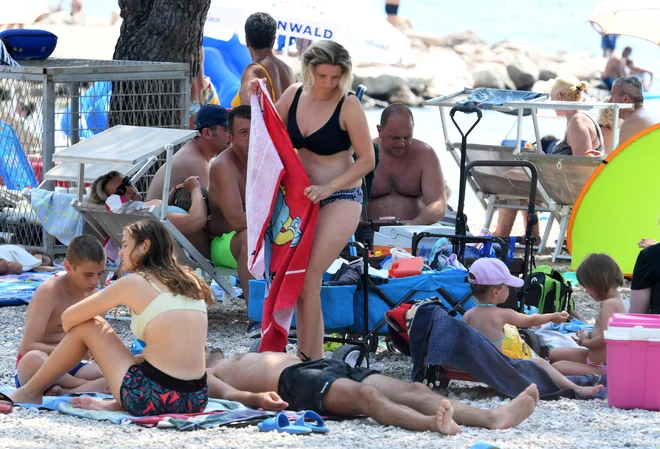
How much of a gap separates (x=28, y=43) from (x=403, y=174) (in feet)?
11.2

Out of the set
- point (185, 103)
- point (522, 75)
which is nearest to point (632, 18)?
point (185, 103)

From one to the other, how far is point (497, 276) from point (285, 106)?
1.32 meters

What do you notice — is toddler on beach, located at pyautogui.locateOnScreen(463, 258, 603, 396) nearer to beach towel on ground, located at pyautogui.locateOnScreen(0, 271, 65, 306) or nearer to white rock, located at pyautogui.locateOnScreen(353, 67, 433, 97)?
beach towel on ground, located at pyautogui.locateOnScreen(0, 271, 65, 306)

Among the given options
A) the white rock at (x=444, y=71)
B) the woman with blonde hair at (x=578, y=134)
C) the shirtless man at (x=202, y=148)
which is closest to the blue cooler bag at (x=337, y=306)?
the shirtless man at (x=202, y=148)

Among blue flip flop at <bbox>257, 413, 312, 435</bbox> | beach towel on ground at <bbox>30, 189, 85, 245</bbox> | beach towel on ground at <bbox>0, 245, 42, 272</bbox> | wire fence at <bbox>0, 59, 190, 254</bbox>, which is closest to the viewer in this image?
blue flip flop at <bbox>257, 413, 312, 435</bbox>

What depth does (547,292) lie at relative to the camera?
6.21 m

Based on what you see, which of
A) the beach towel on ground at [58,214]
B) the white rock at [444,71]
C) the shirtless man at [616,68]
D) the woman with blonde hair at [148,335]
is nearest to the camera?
the woman with blonde hair at [148,335]

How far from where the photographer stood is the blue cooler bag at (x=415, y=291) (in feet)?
17.6

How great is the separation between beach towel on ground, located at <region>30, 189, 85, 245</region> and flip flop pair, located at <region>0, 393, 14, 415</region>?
9.34 feet

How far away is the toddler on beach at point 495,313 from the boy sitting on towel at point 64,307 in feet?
5.41

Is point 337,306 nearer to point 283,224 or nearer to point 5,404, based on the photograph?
point 283,224

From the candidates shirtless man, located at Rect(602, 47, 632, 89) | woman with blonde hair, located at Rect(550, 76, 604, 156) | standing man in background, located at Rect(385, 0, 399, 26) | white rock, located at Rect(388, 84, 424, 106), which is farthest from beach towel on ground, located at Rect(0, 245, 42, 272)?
standing man in background, located at Rect(385, 0, 399, 26)

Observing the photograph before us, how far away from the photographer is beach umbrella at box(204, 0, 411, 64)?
13312 mm

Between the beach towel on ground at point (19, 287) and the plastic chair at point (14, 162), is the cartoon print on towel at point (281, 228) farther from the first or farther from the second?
the plastic chair at point (14, 162)
